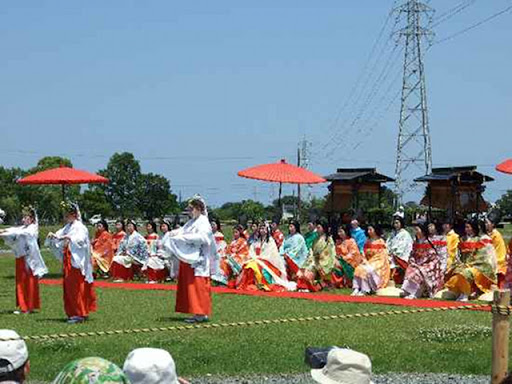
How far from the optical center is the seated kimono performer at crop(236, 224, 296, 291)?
692 inches

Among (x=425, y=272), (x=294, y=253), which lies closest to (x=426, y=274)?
(x=425, y=272)

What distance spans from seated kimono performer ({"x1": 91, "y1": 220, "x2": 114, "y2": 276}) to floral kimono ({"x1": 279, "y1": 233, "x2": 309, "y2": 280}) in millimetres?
5142

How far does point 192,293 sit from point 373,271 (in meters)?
5.44

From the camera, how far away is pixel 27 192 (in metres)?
66.1

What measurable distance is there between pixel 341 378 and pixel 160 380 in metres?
0.99

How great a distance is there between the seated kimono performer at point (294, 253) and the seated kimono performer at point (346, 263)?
701 millimetres

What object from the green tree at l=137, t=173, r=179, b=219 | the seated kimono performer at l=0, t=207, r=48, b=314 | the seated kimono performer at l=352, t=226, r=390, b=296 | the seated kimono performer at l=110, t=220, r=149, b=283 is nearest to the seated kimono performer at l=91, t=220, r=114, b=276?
the seated kimono performer at l=110, t=220, r=149, b=283

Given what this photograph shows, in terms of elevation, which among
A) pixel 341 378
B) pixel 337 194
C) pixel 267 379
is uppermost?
pixel 337 194

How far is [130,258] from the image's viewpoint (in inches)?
826

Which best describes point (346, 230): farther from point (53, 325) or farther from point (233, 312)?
point (53, 325)

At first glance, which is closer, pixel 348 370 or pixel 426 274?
pixel 348 370

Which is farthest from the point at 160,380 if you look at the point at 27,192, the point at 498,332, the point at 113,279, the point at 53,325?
the point at 27,192

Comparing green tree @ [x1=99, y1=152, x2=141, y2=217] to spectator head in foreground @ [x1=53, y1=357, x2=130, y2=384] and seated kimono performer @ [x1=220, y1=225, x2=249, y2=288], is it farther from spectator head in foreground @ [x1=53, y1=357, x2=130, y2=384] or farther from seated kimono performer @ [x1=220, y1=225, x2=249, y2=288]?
spectator head in foreground @ [x1=53, y1=357, x2=130, y2=384]

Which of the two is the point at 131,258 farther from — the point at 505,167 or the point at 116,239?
the point at 505,167
